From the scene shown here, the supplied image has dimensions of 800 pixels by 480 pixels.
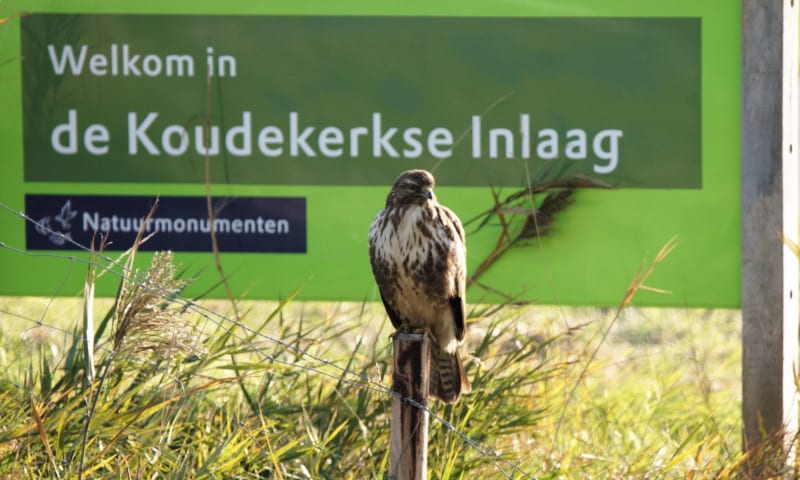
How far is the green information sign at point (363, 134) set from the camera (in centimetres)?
483

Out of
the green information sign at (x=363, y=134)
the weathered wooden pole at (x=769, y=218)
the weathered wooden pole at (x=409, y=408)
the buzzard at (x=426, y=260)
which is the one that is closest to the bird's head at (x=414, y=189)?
the buzzard at (x=426, y=260)

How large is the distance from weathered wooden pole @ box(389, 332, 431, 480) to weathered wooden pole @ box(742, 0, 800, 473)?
183 centimetres

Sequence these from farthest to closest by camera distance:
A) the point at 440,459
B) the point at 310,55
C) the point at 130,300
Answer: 1. the point at 310,55
2. the point at 440,459
3. the point at 130,300

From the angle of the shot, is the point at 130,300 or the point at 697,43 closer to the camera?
the point at 130,300

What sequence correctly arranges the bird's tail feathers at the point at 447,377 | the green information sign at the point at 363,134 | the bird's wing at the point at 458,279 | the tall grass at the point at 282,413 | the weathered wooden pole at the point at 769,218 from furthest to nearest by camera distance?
the green information sign at the point at 363,134 → the weathered wooden pole at the point at 769,218 → the bird's wing at the point at 458,279 → the bird's tail feathers at the point at 447,377 → the tall grass at the point at 282,413

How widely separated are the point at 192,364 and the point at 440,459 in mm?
913

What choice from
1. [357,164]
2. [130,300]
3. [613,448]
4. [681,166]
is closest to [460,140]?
[357,164]

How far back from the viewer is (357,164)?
4941 millimetres

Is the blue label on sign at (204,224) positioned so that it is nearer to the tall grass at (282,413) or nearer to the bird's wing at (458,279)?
the tall grass at (282,413)

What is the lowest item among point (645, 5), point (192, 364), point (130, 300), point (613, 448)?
point (613, 448)

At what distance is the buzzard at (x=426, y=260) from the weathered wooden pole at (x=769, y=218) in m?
1.27

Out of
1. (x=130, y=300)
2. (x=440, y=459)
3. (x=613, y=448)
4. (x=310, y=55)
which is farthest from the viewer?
(x=310, y=55)

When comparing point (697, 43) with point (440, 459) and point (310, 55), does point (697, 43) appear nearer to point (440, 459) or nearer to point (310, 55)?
point (310, 55)

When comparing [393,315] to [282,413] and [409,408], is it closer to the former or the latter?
[282,413]
